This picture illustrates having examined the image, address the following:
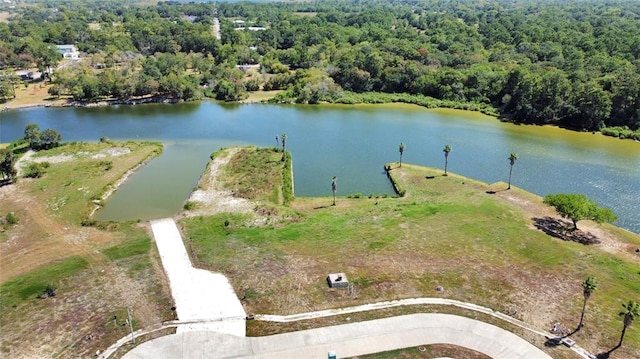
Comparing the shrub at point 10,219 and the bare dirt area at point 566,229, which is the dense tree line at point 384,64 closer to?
the bare dirt area at point 566,229

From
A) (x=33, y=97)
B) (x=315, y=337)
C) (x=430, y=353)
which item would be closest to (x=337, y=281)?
(x=315, y=337)

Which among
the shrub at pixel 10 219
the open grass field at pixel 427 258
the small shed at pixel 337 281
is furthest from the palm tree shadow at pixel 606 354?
the shrub at pixel 10 219

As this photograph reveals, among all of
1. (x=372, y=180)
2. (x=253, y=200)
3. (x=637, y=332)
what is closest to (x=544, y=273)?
(x=637, y=332)

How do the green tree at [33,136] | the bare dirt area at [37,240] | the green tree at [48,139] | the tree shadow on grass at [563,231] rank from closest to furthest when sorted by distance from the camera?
the bare dirt area at [37,240] → the tree shadow on grass at [563,231] → the green tree at [33,136] → the green tree at [48,139]

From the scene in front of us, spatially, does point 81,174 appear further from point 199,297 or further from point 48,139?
point 199,297

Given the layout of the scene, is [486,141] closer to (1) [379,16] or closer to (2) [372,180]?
(2) [372,180]

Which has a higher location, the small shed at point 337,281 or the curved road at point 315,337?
the small shed at point 337,281

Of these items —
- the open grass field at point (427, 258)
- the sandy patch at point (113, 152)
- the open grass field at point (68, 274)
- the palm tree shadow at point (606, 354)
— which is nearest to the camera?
the palm tree shadow at point (606, 354)
